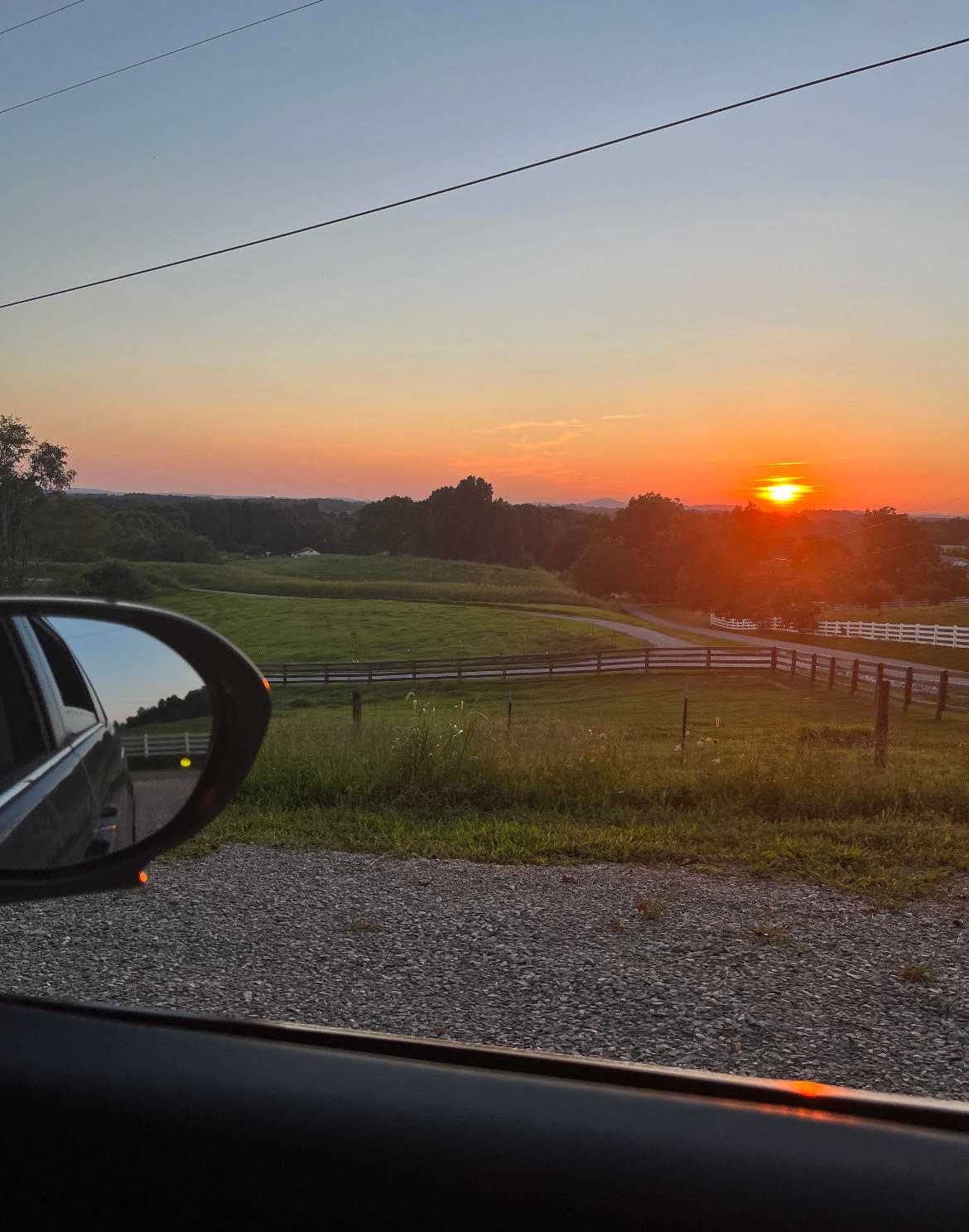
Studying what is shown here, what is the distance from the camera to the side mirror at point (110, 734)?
1.26 metres

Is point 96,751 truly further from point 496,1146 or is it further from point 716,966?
point 716,966

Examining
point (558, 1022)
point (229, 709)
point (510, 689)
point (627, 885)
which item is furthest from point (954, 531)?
point (229, 709)

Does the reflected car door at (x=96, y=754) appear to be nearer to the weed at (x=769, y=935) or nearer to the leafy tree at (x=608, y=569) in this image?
the weed at (x=769, y=935)

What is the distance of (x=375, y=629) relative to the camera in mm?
29141

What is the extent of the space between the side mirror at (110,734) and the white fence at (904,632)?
22196 millimetres

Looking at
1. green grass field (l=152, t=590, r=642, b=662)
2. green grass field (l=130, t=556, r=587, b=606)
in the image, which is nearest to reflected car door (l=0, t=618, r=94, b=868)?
green grass field (l=152, t=590, r=642, b=662)

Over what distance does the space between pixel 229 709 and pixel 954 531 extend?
74.9 feet

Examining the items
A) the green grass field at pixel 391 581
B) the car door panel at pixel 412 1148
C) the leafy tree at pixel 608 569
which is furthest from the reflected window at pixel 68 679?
the green grass field at pixel 391 581

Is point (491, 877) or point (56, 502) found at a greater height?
point (56, 502)

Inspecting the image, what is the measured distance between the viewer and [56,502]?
22953 millimetres

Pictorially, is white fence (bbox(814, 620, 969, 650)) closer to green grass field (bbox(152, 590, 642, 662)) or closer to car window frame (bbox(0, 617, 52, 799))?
green grass field (bbox(152, 590, 642, 662))

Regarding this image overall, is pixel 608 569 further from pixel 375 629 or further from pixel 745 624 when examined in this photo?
pixel 375 629

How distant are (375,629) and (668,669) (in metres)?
9.44

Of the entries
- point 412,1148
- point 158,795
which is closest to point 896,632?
point 158,795
